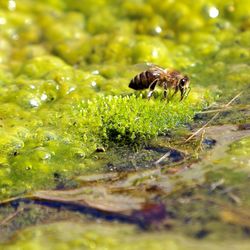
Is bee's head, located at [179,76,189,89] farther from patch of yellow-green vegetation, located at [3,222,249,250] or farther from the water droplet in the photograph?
the water droplet

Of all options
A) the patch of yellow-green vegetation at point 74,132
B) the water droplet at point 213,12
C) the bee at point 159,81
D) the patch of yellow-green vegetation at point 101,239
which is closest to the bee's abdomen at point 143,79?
the bee at point 159,81

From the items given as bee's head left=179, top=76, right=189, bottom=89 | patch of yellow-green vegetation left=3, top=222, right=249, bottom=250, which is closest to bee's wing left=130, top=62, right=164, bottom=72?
bee's head left=179, top=76, right=189, bottom=89

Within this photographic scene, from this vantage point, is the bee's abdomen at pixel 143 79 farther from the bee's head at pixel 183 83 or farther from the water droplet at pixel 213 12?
the water droplet at pixel 213 12

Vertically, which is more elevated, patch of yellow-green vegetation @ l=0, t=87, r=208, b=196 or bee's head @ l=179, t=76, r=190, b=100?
bee's head @ l=179, t=76, r=190, b=100

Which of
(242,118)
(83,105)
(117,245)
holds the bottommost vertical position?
(117,245)

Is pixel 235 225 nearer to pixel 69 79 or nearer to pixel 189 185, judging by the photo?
pixel 189 185

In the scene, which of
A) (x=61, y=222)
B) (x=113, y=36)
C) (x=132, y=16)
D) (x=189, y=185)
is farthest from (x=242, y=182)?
(x=132, y=16)

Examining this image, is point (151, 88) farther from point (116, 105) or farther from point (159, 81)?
point (116, 105)

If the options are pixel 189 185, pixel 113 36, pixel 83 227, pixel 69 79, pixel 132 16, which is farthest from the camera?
pixel 132 16

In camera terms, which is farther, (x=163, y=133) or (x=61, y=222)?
(x=163, y=133)
